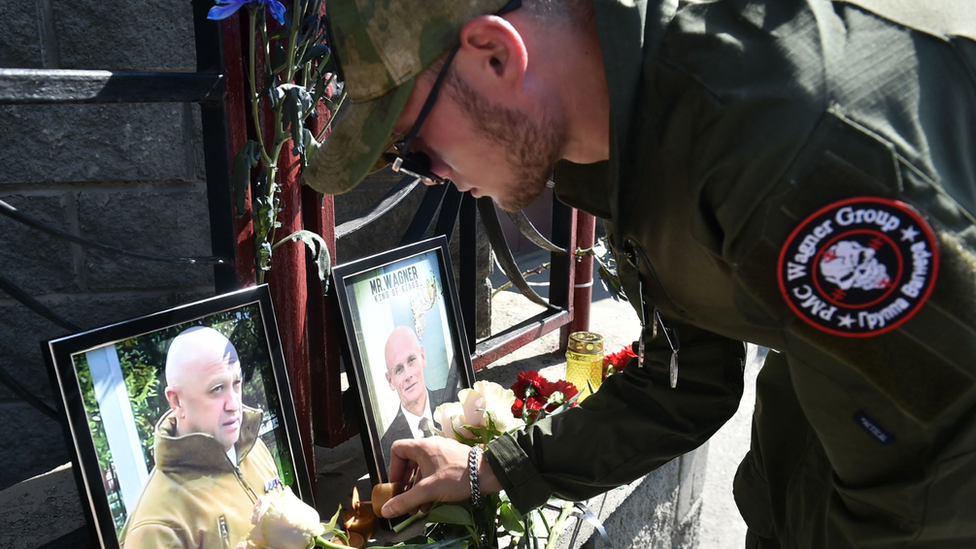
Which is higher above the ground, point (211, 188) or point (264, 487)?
point (211, 188)

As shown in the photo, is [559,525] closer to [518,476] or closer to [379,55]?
[518,476]

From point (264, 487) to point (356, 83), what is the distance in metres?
0.83

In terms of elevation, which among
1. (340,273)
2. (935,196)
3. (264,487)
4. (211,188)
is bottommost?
(264,487)

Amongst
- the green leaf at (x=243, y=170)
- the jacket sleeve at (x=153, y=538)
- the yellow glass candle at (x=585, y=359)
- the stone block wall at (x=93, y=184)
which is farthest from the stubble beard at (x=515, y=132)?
the yellow glass candle at (x=585, y=359)

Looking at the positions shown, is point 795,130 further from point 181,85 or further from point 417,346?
point 417,346

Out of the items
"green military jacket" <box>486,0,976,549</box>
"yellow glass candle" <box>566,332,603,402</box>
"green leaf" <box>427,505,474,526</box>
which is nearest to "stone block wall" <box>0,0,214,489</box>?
"green leaf" <box>427,505,474,526</box>

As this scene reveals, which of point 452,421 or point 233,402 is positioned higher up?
point 233,402

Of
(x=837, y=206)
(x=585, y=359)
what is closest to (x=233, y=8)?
(x=837, y=206)

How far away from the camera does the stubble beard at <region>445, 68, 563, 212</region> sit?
1.09 meters

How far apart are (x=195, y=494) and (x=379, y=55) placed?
844 millimetres

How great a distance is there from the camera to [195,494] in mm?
1399

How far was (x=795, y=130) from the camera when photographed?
87 centimetres

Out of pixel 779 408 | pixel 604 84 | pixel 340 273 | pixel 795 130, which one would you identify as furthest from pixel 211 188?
pixel 779 408

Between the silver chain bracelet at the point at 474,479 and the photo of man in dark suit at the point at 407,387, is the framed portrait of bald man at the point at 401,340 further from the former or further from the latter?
the silver chain bracelet at the point at 474,479
